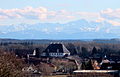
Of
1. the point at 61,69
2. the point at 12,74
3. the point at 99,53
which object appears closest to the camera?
the point at 12,74

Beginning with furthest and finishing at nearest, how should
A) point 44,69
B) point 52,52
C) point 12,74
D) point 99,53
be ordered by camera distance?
1. point 99,53
2. point 52,52
3. point 44,69
4. point 12,74

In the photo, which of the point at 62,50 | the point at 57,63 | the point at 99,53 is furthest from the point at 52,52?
the point at 57,63

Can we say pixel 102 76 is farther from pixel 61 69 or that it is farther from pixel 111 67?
pixel 61 69

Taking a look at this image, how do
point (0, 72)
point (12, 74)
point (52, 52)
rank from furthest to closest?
point (52, 52) < point (12, 74) < point (0, 72)

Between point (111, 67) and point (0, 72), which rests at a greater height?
point (0, 72)

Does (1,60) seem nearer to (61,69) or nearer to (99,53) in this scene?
(61,69)

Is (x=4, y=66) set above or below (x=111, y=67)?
above

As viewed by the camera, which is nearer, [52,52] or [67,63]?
[67,63]

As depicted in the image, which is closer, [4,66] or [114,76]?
[4,66]

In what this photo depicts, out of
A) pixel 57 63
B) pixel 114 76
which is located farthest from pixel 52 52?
pixel 114 76
